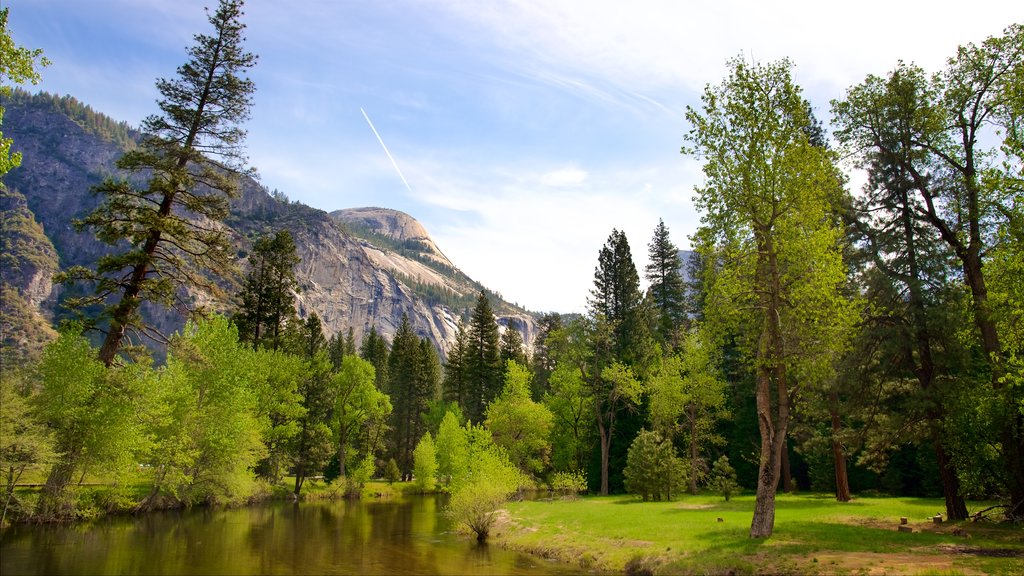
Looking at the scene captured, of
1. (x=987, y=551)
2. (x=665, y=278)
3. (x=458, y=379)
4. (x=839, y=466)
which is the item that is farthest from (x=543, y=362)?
(x=987, y=551)

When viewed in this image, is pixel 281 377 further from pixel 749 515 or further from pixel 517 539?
pixel 749 515

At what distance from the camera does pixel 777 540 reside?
1720 cm

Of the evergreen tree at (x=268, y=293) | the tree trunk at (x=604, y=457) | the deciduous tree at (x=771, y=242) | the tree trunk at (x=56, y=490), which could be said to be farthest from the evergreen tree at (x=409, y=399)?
the deciduous tree at (x=771, y=242)

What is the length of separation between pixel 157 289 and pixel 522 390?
30.4 m

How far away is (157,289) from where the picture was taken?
2084 cm

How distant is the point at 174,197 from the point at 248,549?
44.6 feet

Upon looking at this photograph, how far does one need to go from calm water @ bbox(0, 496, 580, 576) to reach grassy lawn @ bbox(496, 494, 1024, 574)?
7.51 feet

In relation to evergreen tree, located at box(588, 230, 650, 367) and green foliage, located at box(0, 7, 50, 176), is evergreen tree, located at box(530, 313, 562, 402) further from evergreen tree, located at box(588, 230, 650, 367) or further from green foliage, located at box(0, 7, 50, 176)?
green foliage, located at box(0, 7, 50, 176)

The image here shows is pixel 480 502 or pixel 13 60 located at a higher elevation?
pixel 13 60

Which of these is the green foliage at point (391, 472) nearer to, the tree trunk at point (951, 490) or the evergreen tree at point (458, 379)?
the evergreen tree at point (458, 379)

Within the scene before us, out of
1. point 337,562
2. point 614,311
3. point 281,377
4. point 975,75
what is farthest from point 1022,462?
point 281,377

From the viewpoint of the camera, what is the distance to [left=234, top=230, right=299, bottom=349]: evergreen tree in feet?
145

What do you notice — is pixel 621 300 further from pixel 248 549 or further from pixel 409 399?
pixel 248 549

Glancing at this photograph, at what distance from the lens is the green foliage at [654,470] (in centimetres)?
3475
